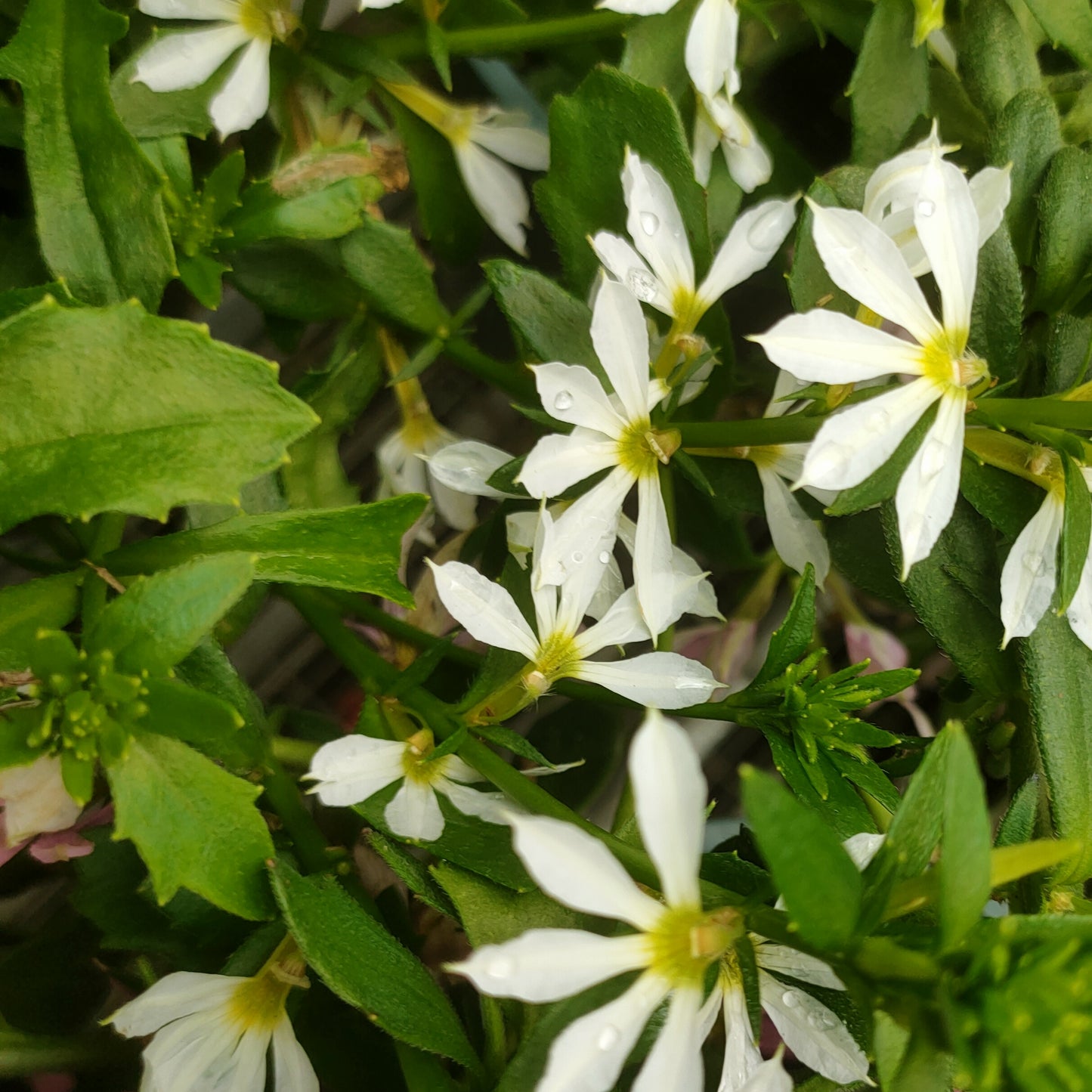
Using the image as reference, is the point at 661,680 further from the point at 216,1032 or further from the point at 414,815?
the point at 216,1032

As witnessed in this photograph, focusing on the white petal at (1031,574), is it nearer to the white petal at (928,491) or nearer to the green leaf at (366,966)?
the white petal at (928,491)

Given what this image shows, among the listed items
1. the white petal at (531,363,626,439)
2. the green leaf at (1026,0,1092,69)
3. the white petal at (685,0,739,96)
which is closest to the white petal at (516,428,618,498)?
the white petal at (531,363,626,439)

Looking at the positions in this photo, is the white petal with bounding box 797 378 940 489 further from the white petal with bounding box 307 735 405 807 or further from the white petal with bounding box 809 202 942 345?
the white petal with bounding box 307 735 405 807

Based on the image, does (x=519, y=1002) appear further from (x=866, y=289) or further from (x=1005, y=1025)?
(x=866, y=289)

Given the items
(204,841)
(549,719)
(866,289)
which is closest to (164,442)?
(204,841)

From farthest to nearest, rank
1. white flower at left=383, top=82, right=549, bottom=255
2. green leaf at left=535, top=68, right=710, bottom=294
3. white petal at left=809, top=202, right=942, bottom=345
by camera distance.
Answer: white flower at left=383, top=82, right=549, bottom=255 < green leaf at left=535, top=68, right=710, bottom=294 < white petal at left=809, top=202, right=942, bottom=345

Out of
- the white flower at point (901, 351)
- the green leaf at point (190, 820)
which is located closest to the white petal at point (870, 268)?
the white flower at point (901, 351)
